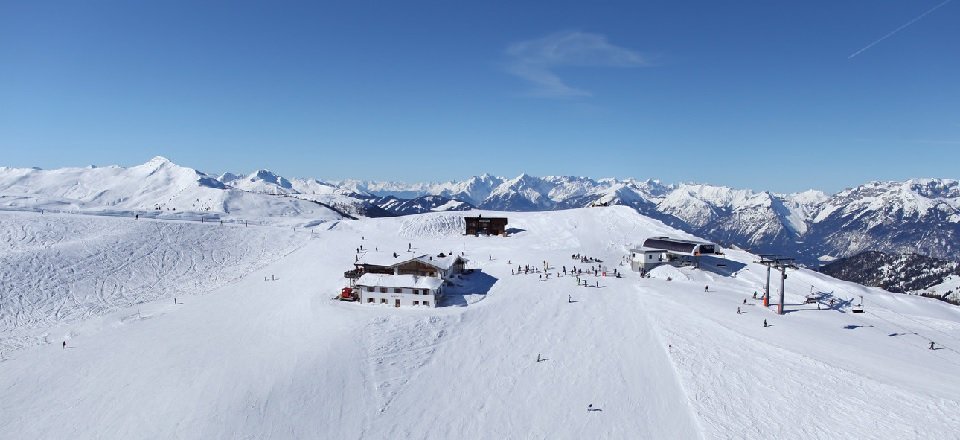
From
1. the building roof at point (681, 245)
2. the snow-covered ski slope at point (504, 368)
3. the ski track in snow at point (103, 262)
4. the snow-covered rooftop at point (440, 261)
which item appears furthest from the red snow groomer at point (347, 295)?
the building roof at point (681, 245)

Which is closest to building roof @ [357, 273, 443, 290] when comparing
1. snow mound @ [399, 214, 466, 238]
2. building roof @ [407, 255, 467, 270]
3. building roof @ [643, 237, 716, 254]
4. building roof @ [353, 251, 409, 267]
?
building roof @ [407, 255, 467, 270]

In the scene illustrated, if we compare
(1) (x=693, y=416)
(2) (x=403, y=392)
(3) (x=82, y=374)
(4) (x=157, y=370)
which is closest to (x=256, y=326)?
(4) (x=157, y=370)

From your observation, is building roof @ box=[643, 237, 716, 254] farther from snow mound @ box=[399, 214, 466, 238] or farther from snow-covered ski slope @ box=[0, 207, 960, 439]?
snow mound @ box=[399, 214, 466, 238]

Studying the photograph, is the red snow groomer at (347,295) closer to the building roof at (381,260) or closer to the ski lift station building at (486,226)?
the building roof at (381,260)

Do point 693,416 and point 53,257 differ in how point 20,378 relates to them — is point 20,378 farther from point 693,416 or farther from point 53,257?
point 693,416

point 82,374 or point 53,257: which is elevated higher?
point 53,257

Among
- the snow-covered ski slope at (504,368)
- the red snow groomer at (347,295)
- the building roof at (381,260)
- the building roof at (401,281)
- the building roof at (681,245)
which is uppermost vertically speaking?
the building roof at (681,245)
